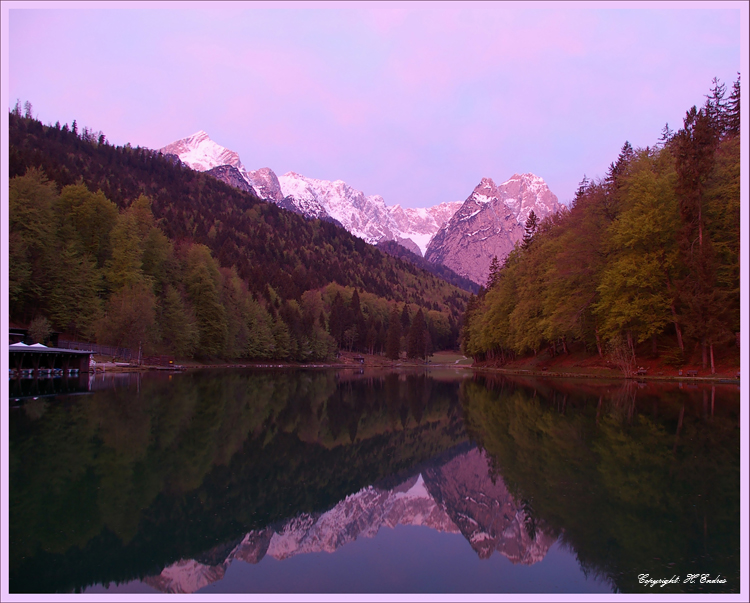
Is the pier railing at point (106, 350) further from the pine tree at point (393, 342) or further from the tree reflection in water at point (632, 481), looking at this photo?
the pine tree at point (393, 342)

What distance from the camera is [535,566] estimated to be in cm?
717

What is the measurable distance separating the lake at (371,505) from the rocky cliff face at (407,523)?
0.04 meters

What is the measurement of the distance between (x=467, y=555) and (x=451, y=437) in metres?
9.44

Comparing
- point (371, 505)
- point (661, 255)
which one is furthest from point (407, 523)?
point (661, 255)

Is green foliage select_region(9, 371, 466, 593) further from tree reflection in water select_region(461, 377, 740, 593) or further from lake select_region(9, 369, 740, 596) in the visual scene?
tree reflection in water select_region(461, 377, 740, 593)

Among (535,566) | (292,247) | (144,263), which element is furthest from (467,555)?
(292,247)

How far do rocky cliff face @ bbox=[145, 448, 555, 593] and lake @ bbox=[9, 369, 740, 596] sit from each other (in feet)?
0.13

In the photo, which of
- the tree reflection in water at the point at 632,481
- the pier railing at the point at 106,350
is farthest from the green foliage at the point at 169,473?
the pier railing at the point at 106,350

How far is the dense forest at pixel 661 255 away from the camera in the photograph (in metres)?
35.8

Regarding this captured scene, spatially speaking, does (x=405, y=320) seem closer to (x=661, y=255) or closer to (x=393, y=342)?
(x=393, y=342)

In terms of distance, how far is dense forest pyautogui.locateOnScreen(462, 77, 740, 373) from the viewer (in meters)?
35.8

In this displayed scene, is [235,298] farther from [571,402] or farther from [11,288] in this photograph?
[571,402]

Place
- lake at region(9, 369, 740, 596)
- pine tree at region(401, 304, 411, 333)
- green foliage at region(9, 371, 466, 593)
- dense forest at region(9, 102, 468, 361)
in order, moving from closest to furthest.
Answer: lake at region(9, 369, 740, 596) → green foliage at region(9, 371, 466, 593) → dense forest at region(9, 102, 468, 361) → pine tree at region(401, 304, 411, 333)

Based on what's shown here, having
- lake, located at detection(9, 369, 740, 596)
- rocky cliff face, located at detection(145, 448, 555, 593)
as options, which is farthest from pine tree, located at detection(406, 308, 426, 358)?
rocky cliff face, located at detection(145, 448, 555, 593)
